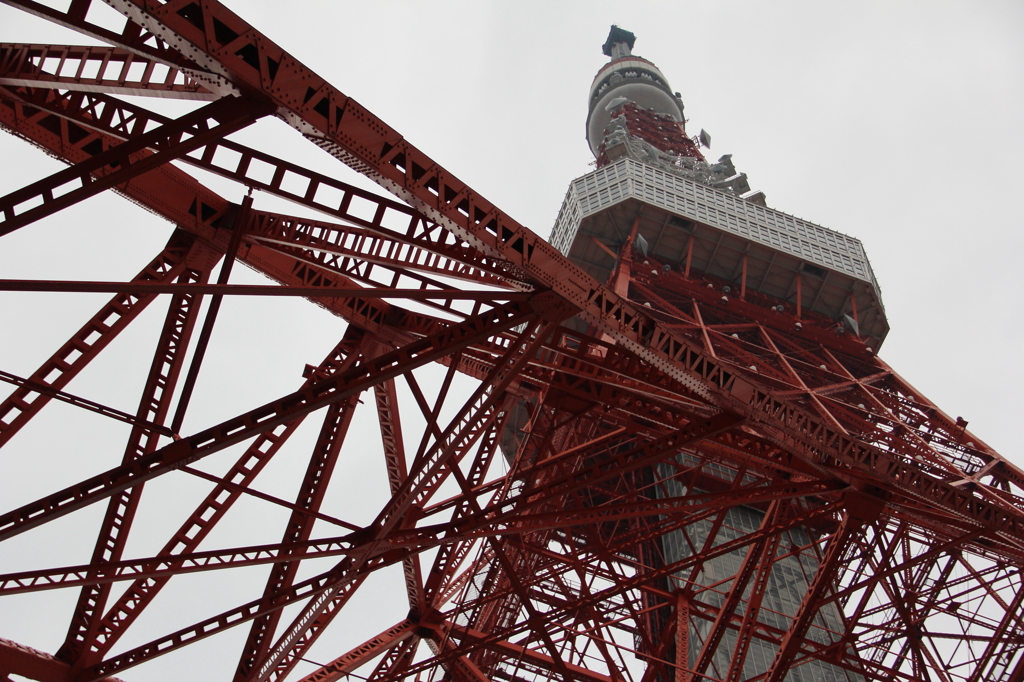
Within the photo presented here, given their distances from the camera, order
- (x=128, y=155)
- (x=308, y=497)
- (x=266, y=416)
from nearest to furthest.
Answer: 1. (x=128, y=155)
2. (x=266, y=416)
3. (x=308, y=497)

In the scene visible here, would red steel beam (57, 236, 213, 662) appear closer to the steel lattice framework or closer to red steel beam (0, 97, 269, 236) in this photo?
the steel lattice framework

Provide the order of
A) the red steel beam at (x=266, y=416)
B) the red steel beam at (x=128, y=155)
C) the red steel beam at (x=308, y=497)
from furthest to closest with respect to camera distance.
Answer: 1. the red steel beam at (x=308, y=497)
2. the red steel beam at (x=266, y=416)
3. the red steel beam at (x=128, y=155)

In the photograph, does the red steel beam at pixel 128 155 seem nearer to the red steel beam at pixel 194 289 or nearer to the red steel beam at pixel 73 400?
the red steel beam at pixel 194 289

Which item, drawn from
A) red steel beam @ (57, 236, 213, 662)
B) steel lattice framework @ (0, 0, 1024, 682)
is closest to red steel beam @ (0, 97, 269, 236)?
steel lattice framework @ (0, 0, 1024, 682)

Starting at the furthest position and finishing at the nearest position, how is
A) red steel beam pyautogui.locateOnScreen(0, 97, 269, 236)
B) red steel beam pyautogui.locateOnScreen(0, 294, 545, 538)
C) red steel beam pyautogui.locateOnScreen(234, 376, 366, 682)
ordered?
red steel beam pyautogui.locateOnScreen(234, 376, 366, 682) → red steel beam pyautogui.locateOnScreen(0, 294, 545, 538) → red steel beam pyautogui.locateOnScreen(0, 97, 269, 236)

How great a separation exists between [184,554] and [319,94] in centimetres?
543

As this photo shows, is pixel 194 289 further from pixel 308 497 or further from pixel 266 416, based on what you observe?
pixel 308 497

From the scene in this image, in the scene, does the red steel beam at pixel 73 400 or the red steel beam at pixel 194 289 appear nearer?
the red steel beam at pixel 194 289

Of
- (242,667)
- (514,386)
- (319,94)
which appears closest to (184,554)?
(242,667)

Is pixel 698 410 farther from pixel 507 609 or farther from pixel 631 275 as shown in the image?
pixel 631 275

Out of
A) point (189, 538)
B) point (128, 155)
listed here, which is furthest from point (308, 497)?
point (128, 155)

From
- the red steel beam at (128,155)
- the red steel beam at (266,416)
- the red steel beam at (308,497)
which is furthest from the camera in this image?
the red steel beam at (308,497)

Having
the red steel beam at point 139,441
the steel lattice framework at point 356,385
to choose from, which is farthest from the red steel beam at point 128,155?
the red steel beam at point 139,441

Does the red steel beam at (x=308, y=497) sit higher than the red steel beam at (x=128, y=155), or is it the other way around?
the red steel beam at (x=128, y=155)
